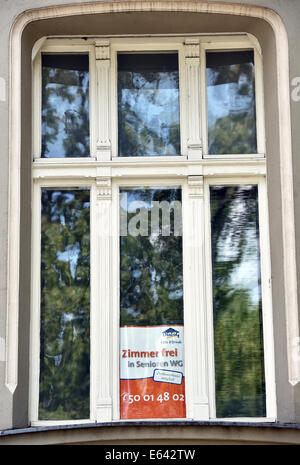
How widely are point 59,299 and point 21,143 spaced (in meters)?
1.56

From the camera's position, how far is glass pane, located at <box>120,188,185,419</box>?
23.8 feet

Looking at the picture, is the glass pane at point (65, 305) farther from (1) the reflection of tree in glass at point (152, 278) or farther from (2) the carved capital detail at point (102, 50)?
(2) the carved capital detail at point (102, 50)

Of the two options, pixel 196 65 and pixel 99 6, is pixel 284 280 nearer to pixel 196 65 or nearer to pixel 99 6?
pixel 196 65

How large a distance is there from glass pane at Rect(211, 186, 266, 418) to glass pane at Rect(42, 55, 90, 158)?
1504mm

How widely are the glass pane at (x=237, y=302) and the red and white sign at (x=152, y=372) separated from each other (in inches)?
15.2

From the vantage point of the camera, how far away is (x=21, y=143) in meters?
7.29

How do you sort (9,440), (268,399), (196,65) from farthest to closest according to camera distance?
1. (196,65)
2. (268,399)
3. (9,440)

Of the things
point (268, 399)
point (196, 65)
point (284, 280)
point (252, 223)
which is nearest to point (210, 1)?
point (196, 65)

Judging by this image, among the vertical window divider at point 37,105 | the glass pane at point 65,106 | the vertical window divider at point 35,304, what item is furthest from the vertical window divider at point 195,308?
the vertical window divider at point 37,105

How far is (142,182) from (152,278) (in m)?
0.98

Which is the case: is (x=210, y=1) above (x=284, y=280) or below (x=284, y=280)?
above

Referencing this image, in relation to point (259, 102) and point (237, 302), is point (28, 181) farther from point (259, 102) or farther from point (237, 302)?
point (259, 102)

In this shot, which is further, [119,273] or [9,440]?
[119,273]

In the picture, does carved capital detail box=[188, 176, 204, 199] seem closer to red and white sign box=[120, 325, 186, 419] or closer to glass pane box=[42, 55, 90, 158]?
glass pane box=[42, 55, 90, 158]
